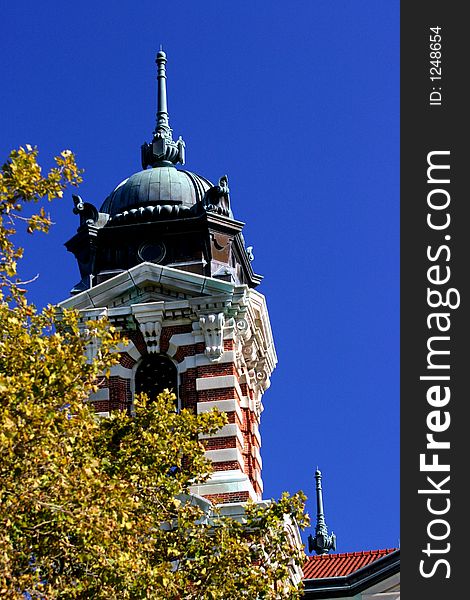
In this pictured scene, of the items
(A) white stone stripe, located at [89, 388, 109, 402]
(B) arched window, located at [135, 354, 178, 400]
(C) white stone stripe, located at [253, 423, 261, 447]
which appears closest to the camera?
(A) white stone stripe, located at [89, 388, 109, 402]

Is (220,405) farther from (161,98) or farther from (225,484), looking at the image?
(161,98)

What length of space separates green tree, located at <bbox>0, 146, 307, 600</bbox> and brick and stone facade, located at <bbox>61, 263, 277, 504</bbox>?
8.14 metres

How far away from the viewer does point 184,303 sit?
34406 mm

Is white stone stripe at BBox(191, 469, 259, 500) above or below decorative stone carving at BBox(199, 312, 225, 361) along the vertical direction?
below

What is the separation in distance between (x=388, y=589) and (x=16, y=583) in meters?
14.8

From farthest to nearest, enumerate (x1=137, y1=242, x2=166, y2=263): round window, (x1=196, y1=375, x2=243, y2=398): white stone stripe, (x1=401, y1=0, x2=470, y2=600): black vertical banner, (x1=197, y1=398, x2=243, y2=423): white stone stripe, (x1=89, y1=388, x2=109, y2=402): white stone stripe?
(x1=137, y1=242, x2=166, y2=263): round window
(x1=89, y1=388, x2=109, y2=402): white stone stripe
(x1=196, y1=375, x2=243, y2=398): white stone stripe
(x1=197, y1=398, x2=243, y2=423): white stone stripe
(x1=401, y1=0, x2=470, y2=600): black vertical banner

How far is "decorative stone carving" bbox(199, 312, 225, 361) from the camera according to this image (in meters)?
33.9

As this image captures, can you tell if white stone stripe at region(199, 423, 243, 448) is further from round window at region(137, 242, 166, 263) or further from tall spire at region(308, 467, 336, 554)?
tall spire at region(308, 467, 336, 554)

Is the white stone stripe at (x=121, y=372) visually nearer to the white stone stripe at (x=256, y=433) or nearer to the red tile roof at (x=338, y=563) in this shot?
the white stone stripe at (x=256, y=433)

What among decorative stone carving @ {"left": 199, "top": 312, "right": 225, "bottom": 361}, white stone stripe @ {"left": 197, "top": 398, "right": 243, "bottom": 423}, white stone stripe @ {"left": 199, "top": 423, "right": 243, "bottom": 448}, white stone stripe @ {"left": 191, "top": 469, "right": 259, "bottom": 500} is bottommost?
white stone stripe @ {"left": 191, "top": 469, "right": 259, "bottom": 500}

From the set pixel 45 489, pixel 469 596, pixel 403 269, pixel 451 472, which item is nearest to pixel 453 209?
pixel 403 269

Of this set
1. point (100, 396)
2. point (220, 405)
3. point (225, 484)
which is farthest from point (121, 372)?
point (225, 484)

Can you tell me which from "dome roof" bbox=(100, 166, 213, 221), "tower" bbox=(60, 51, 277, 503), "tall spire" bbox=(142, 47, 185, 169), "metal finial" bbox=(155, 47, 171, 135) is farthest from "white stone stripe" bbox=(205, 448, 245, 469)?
"metal finial" bbox=(155, 47, 171, 135)

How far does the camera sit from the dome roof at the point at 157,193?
1437 inches
